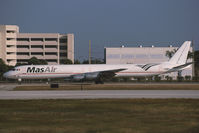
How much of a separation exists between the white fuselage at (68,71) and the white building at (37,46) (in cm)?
7295

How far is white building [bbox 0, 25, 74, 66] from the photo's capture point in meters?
132

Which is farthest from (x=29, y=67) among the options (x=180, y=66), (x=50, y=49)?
(x=50, y=49)

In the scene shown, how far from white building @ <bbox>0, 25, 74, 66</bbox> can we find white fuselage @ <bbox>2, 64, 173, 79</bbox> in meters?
72.9

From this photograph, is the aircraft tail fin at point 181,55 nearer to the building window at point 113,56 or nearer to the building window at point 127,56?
the building window at point 127,56

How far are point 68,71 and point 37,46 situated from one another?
78.3 m

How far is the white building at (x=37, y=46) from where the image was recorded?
435 ft

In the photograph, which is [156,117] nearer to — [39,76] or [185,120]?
[185,120]

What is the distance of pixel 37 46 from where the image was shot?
136 meters

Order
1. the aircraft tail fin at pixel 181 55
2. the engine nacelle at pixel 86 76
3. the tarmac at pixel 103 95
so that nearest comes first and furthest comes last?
the tarmac at pixel 103 95 → the engine nacelle at pixel 86 76 → the aircraft tail fin at pixel 181 55

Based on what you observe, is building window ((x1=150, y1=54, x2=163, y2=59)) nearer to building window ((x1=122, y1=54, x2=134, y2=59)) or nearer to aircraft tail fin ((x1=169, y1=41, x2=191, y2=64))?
building window ((x1=122, y1=54, x2=134, y2=59))

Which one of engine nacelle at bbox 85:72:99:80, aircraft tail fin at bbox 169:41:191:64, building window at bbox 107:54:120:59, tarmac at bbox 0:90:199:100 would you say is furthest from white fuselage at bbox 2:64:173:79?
building window at bbox 107:54:120:59

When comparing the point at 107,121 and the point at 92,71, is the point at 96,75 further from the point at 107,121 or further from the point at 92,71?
the point at 107,121

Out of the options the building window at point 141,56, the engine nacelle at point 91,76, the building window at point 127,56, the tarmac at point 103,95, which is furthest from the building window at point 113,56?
the tarmac at point 103,95

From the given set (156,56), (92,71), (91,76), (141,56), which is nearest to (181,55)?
(92,71)
